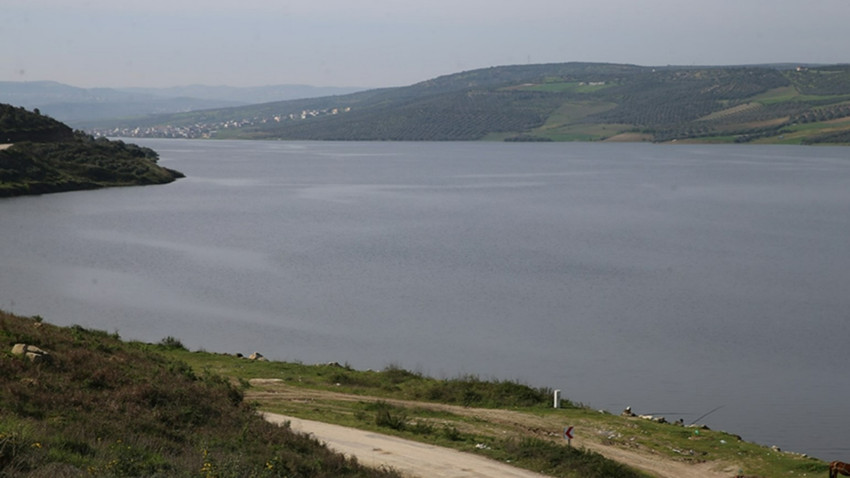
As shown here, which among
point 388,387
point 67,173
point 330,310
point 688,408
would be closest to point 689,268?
point 330,310

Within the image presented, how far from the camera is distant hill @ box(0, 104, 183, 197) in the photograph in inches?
3243

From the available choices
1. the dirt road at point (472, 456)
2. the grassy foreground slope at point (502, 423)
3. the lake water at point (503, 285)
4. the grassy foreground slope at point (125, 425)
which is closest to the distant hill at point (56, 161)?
the lake water at point (503, 285)

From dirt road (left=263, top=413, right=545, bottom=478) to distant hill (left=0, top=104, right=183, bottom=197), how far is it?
70533mm

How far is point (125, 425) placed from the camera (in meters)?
12.2

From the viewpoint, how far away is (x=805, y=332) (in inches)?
1243

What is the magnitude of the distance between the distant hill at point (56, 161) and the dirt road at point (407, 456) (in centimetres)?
7053

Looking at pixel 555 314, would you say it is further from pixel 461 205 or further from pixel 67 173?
pixel 67 173

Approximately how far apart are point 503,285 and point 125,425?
2925cm

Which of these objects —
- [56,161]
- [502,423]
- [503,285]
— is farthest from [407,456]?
[56,161]

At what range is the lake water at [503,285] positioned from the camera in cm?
2641

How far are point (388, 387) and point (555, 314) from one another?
14274 millimetres

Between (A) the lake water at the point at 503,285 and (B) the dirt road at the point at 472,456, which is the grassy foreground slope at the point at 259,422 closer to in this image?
(B) the dirt road at the point at 472,456

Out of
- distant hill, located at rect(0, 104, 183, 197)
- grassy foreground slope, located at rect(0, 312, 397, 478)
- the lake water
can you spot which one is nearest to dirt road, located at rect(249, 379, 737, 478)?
grassy foreground slope, located at rect(0, 312, 397, 478)

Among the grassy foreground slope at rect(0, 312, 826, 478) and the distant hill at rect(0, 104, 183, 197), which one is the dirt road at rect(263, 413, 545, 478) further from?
the distant hill at rect(0, 104, 183, 197)
